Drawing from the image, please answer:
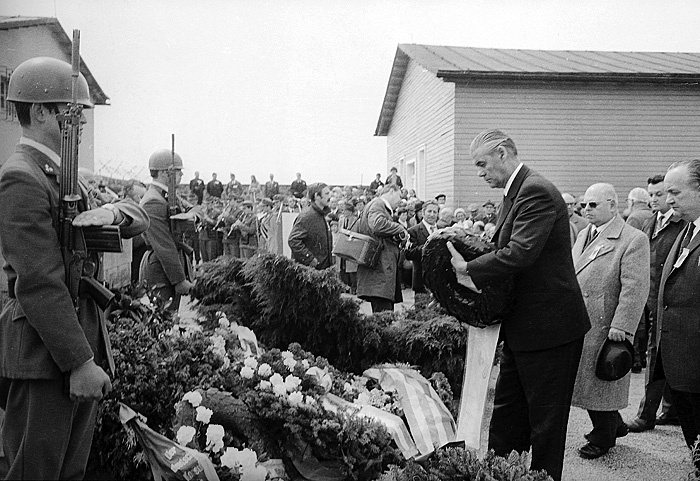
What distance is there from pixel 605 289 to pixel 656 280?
1872 millimetres

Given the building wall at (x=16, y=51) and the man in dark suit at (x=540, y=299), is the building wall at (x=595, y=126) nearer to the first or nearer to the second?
the man in dark suit at (x=540, y=299)

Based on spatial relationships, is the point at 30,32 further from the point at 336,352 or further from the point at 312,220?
the point at 312,220

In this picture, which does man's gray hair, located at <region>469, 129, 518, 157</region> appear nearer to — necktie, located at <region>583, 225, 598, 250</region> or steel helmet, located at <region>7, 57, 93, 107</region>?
necktie, located at <region>583, 225, 598, 250</region>

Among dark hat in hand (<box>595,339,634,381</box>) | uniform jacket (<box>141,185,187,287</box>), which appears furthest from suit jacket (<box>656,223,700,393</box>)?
uniform jacket (<box>141,185,187,287</box>)

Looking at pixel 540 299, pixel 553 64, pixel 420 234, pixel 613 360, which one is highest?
pixel 553 64

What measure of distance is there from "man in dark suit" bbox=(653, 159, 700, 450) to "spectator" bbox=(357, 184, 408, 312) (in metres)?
3.90

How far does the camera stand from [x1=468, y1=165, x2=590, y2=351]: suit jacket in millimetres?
3471

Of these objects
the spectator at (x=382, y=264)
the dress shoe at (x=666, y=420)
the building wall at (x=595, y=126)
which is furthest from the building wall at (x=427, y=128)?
the dress shoe at (x=666, y=420)

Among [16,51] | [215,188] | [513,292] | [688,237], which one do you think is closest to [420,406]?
[513,292]

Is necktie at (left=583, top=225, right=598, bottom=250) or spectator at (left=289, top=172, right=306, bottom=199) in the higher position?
spectator at (left=289, top=172, right=306, bottom=199)

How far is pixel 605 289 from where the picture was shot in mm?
4621

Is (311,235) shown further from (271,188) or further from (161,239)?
(271,188)

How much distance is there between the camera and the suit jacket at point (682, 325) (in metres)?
3.90

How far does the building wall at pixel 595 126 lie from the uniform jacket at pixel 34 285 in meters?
15.2
